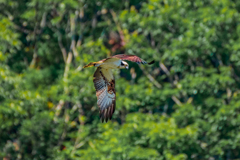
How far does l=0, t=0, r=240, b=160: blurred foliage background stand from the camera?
14219 mm

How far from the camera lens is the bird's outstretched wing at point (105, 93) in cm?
994

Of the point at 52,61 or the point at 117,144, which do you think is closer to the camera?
the point at 117,144

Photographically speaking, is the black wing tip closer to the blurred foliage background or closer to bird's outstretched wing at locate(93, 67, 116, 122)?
bird's outstretched wing at locate(93, 67, 116, 122)

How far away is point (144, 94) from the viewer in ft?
49.8

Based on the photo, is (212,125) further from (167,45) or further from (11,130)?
(11,130)

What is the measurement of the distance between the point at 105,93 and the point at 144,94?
5.17 m

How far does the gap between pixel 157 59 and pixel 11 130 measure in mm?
4817

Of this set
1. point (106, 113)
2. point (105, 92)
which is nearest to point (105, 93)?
point (105, 92)

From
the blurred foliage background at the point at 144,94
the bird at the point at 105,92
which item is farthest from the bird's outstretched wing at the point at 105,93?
the blurred foliage background at the point at 144,94

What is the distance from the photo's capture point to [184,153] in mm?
14312

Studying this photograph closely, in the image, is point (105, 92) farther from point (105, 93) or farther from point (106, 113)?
point (106, 113)

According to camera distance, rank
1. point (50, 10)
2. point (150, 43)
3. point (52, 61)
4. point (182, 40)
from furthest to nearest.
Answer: point (52, 61) → point (50, 10) → point (150, 43) → point (182, 40)

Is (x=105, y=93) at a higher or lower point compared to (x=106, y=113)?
higher

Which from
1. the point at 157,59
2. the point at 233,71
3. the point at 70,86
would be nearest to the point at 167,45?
the point at 157,59
